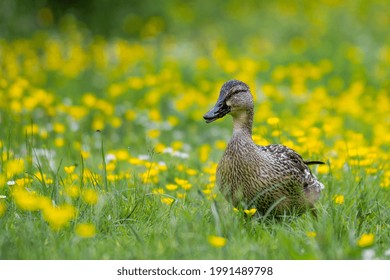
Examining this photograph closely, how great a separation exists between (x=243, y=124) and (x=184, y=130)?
3623 mm

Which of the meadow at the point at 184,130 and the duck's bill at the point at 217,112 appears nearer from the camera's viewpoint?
the meadow at the point at 184,130

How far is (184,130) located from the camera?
26.0 ft

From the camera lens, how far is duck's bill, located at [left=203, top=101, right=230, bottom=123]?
13.4 ft

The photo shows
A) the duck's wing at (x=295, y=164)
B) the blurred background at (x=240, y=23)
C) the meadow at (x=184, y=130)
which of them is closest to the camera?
the meadow at (x=184, y=130)

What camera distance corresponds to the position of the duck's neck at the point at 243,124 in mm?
4277

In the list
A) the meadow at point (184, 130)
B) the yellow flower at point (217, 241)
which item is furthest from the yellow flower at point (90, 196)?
the yellow flower at point (217, 241)

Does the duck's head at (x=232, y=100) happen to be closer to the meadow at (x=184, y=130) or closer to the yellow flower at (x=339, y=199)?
the meadow at (x=184, y=130)

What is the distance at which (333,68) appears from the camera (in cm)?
980

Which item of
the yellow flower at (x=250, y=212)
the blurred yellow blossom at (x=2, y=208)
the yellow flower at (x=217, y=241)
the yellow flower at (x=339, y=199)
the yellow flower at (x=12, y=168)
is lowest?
the yellow flower at (x=217, y=241)

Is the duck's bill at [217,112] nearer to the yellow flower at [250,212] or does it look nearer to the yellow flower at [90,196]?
the yellow flower at [250,212]

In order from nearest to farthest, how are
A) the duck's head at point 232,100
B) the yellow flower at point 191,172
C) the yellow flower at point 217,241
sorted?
the yellow flower at point 217,241 → the duck's head at point 232,100 → the yellow flower at point 191,172

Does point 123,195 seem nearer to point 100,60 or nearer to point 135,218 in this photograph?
point 135,218

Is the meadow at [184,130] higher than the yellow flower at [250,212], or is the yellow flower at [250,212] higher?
the meadow at [184,130]
